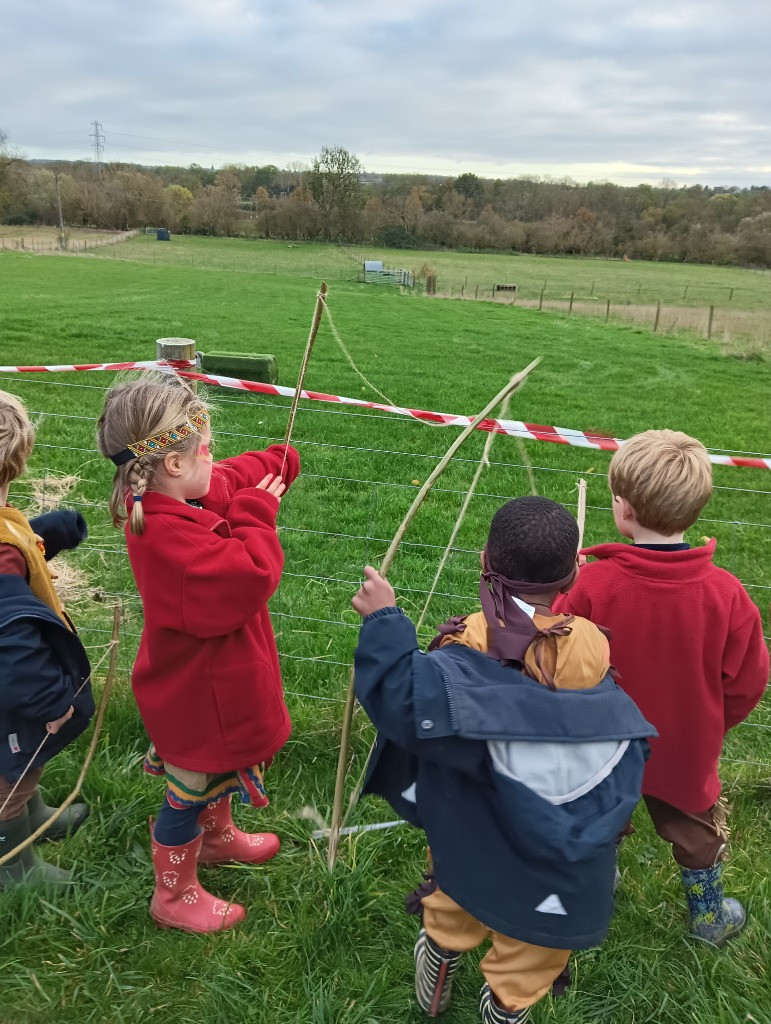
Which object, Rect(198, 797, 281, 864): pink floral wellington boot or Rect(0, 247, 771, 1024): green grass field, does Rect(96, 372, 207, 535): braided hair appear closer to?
Rect(198, 797, 281, 864): pink floral wellington boot

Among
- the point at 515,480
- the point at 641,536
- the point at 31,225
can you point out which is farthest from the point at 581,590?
the point at 31,225

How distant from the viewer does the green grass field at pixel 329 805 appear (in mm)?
2088

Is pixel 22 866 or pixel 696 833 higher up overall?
pixel 696 833

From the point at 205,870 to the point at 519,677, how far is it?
5.36ft

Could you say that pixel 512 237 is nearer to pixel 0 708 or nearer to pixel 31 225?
pixel 31 225

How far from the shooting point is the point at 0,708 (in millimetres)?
2033

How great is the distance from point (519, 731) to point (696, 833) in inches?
47.5

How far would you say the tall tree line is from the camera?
178 feet

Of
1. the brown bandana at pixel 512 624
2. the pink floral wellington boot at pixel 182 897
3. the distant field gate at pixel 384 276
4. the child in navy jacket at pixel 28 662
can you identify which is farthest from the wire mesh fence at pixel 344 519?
the distant field gate at pixel 384 276

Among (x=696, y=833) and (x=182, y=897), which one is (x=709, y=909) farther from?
(x=182, y=897)

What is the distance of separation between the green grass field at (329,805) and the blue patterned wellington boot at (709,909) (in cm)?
5

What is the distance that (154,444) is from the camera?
190cm

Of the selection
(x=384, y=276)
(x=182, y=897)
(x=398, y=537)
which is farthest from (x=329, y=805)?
(x=384, y=276)

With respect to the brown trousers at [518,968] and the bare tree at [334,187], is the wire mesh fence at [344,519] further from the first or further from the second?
the bare tree at [334,187]
